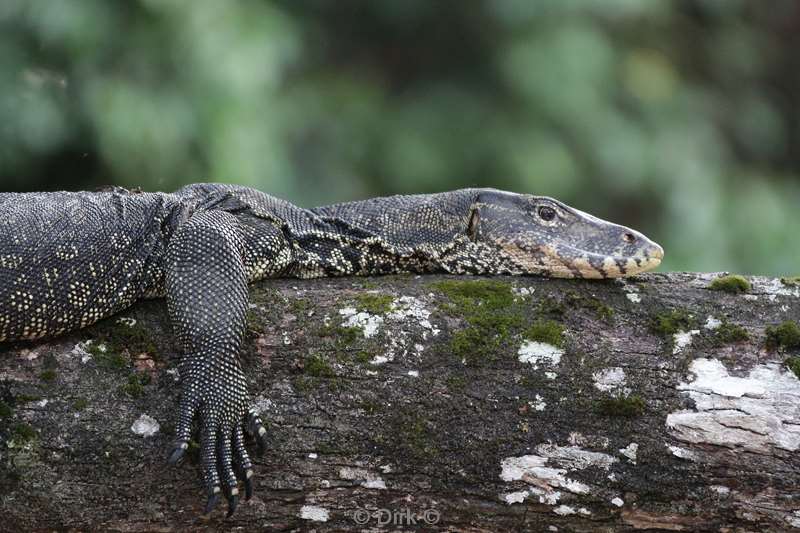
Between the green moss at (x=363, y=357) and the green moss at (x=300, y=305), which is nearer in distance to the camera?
the green moss at (x=363, y=357)

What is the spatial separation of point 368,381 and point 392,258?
1.28 metres

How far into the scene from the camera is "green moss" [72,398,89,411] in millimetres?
5035

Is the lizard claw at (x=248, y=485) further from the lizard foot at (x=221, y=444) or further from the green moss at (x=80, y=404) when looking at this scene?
the green moss at (x=80, y=404)

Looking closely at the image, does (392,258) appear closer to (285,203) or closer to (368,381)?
(285,203)

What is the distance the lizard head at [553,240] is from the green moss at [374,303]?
3.06ft

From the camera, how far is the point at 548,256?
239 inches

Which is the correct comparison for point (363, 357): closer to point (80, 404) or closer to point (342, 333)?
point (342, 333)

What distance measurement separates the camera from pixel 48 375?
16.9 feet

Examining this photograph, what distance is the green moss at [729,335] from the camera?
17.7ft

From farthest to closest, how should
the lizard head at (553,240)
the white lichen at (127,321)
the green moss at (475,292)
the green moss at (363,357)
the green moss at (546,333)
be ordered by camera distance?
1. the lizard head at (553,240)
2. the green moss at (475,292)
3. the white lichen at (127,321)
4. the green moss at (546,333)
5. the green moss at (363,357)

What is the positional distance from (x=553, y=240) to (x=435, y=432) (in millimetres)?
1641

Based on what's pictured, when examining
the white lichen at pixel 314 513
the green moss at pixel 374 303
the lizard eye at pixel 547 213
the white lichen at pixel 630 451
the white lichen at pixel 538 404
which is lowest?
the white lichen at pixel 314 513

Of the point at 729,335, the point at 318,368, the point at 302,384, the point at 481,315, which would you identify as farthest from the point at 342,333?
the point at 729,335

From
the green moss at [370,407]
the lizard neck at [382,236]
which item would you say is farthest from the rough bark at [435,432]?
the lizard neck at [382,236]
